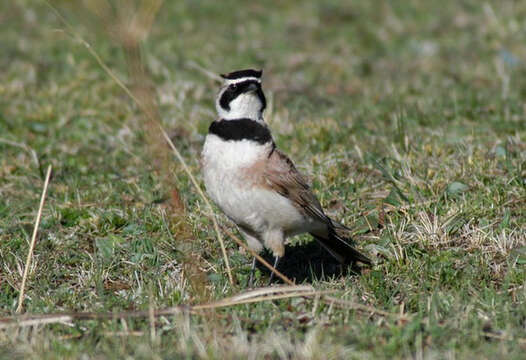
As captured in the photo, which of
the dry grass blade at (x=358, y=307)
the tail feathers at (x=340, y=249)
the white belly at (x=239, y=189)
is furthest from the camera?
the tail feathers at (x=340, y=249)

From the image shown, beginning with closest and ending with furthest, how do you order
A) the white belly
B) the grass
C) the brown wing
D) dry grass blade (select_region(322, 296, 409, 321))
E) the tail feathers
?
the grass → dry grass blade (select_region(322, 296, 409, 321)) → the white belly → the brown wing → the tail feathers

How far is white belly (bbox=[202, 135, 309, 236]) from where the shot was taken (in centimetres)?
480

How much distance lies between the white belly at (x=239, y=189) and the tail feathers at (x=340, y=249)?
602 millimetres

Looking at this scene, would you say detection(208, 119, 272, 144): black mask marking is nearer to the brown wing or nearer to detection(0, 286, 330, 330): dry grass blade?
the brown wing

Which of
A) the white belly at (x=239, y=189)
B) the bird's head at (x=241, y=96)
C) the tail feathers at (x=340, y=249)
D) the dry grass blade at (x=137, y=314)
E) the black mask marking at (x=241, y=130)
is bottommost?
the dry grass blade at (x=137, y=314)

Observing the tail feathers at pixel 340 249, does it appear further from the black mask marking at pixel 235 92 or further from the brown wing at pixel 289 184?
the black mask marking at pixel 235 92

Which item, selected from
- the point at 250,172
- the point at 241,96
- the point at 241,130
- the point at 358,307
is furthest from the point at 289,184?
the point at 358,307

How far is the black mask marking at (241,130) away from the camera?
4852 mm

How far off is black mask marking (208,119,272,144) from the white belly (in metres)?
0.03

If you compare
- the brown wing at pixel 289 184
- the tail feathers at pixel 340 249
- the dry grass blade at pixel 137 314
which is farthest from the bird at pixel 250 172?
the dry grass blade at pixel 137 314

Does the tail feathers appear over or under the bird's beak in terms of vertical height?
under

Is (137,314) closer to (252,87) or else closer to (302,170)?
(252,87)

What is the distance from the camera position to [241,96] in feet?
16.0

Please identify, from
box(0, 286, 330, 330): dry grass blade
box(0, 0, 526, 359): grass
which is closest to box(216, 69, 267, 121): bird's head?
box(0, 0, 526, 359): grass
